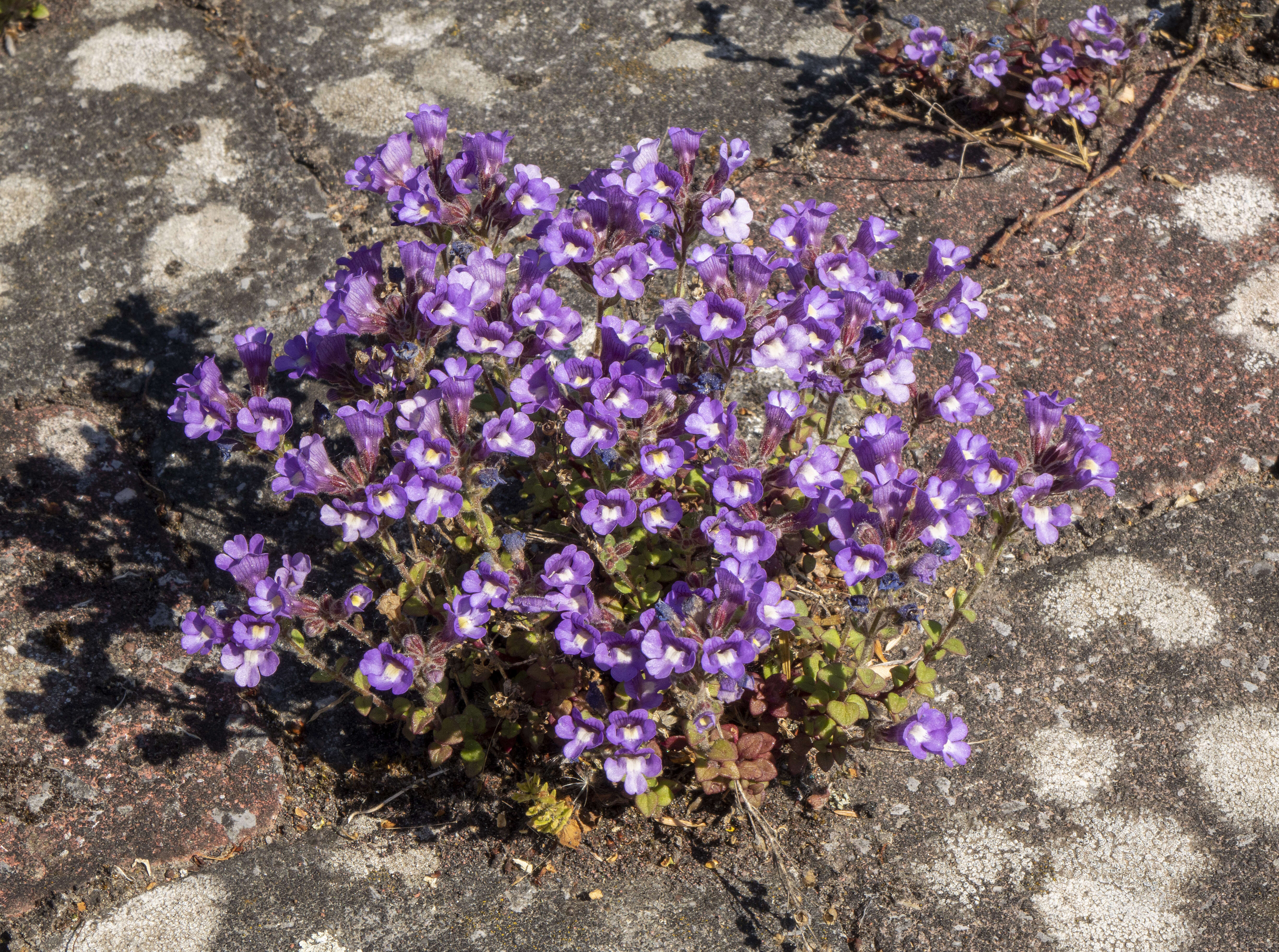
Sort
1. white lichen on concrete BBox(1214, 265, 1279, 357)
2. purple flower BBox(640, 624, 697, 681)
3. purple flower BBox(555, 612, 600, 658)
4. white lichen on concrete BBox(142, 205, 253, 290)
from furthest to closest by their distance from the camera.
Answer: white lichen on concrete BBox(142, 205, 253, 290) < white lichen on concrete BBox(1214, 265, 1279, 357) < purple flower BBox(555, 612, 600, 658) < purple flower BBox(640, 624, 697, 681)

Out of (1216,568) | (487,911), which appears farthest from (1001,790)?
(487,911)

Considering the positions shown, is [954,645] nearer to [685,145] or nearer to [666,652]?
[666,652]

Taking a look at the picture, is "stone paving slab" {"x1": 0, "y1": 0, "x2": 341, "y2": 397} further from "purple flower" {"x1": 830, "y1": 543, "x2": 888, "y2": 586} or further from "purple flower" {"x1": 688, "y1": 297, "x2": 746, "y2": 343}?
"purple flower" {"x1": 830, "y1": 543, "x2": 888, "y2": 586}

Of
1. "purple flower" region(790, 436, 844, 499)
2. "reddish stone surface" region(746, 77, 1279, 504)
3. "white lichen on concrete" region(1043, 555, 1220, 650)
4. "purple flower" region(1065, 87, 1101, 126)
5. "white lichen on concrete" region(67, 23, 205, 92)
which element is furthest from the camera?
"white lichen on concrete" region(67, 23, 205, 92)

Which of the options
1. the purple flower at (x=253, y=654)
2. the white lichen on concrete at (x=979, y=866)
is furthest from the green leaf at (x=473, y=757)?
the white lichen on concrete at (x=979, y=866)

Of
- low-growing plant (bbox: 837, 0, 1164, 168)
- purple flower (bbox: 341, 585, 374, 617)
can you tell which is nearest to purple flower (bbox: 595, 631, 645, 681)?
purple flower (bbox: 341, 585, 374, 617)

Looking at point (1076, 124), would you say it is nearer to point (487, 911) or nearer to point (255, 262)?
point (255, 262)

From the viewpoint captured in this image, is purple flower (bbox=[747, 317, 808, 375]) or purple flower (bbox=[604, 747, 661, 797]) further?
purple flower (bbox=[747, 317, 808, 375])
